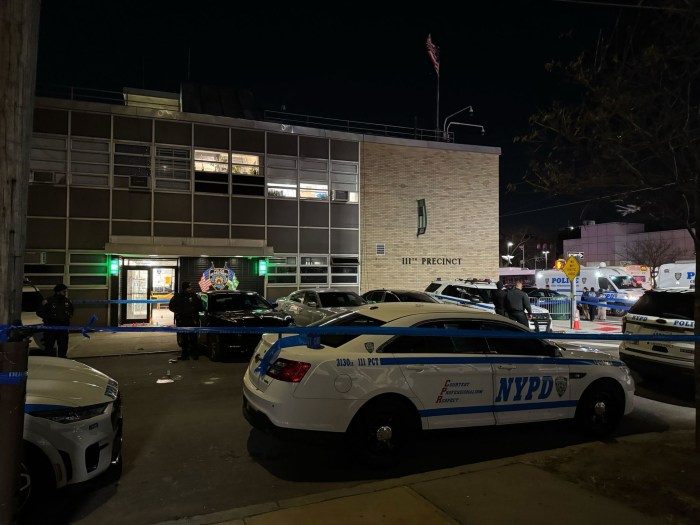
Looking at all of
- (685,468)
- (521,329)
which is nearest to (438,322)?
(521,329)

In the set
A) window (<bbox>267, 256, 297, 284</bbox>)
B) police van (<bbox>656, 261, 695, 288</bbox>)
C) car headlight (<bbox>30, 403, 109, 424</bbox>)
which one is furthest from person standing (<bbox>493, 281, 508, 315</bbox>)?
police van (<bbox>656, 261, 695, 288</bbox>)

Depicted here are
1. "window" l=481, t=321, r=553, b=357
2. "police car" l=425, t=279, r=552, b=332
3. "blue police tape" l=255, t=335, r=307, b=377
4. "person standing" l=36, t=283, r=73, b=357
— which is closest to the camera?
"blue police tape" l=255, t=335, r=307, b=377

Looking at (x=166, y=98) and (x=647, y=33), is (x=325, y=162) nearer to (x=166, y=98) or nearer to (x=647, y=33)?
(x=166, y=98)

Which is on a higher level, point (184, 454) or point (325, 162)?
point (325, 162)

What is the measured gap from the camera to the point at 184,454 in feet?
17.5

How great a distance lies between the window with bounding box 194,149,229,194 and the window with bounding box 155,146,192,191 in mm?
280

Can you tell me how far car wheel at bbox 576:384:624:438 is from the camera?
5.83 m

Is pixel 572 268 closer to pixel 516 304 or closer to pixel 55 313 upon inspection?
pixel 516 304

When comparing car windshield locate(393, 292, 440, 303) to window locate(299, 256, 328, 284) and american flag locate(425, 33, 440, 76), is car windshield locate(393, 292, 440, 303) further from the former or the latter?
american flag locate(425, 33, 440, 76)

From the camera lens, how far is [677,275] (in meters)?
21.9

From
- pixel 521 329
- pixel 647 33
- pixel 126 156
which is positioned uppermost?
pixel 126 156

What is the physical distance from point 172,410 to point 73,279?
37.1 feet

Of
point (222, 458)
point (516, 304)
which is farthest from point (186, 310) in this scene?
point (516, 304)

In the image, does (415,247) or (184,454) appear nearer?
(184,454)
